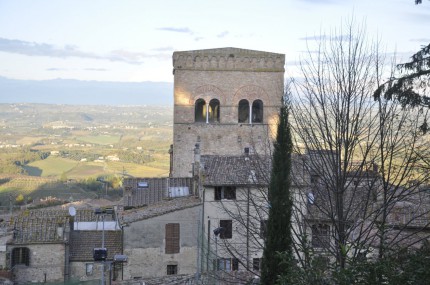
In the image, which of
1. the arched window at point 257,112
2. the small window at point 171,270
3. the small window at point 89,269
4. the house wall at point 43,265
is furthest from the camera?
the arched window at point 257,112

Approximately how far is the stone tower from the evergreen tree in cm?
1820

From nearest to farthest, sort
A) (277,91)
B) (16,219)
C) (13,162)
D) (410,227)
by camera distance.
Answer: (410,227)
(16,219)
(277,91)
(13,162)

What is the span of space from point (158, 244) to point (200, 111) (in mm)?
11789

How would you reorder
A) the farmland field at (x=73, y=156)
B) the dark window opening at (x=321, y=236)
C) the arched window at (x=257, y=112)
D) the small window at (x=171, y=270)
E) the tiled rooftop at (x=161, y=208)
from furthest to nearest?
1. the farmland field at (x=73, y=156)
2. the arched window at (x=257, y=112)
3. the tiled rooftop at (x=161, y=208)
4. the small window at (x=171, y=270)
5. the dark window opening at (x=321, y=236)

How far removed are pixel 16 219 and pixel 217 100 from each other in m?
11.8

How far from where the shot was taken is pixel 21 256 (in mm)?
27562

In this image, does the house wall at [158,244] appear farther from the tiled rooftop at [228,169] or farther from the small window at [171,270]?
the tiled rooftop at [228,169]

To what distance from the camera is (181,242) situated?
2597cm

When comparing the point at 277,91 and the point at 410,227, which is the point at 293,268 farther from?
the point at 277,91

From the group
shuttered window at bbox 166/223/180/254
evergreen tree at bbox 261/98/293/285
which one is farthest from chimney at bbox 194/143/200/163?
evergreen tree at bbox 261/98/293/285

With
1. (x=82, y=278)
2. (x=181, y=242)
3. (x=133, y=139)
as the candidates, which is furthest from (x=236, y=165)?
(x=133, y=139)

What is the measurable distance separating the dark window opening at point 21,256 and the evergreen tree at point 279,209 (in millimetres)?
14846

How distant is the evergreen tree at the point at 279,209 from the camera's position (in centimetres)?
1537

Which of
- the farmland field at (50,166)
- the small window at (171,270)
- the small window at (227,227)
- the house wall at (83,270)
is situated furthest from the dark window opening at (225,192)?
the farmland field at (50,166)
